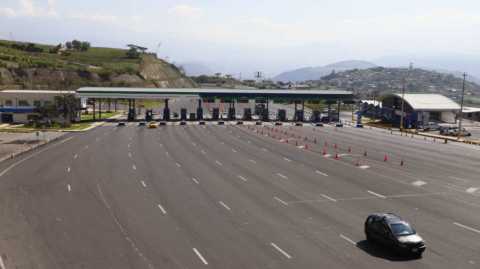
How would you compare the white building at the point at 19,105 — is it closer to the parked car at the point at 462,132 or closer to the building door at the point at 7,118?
the building door at the point at 7,118

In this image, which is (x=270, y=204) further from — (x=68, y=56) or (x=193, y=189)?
(x=68, y=56)

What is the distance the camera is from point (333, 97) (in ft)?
317

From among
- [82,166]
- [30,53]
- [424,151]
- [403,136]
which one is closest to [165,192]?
[82,166]

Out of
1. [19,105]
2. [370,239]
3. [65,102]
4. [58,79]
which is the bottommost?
[370,239]

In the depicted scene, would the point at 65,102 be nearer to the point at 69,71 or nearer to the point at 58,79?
the point at 58,79

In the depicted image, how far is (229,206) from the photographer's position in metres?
27.4

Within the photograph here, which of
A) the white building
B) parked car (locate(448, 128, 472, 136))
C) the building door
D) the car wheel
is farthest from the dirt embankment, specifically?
the car wheel

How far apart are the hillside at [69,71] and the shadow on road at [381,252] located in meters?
111

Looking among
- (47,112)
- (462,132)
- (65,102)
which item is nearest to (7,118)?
(47,112)

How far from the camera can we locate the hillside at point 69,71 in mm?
130125

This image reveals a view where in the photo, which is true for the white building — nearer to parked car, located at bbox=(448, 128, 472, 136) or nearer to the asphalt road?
the asphalt road

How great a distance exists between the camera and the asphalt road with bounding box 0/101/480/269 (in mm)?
19375

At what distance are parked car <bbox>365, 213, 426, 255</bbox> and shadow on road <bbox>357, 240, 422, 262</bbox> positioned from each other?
0.75 ft

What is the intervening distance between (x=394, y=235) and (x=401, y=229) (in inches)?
22.9
